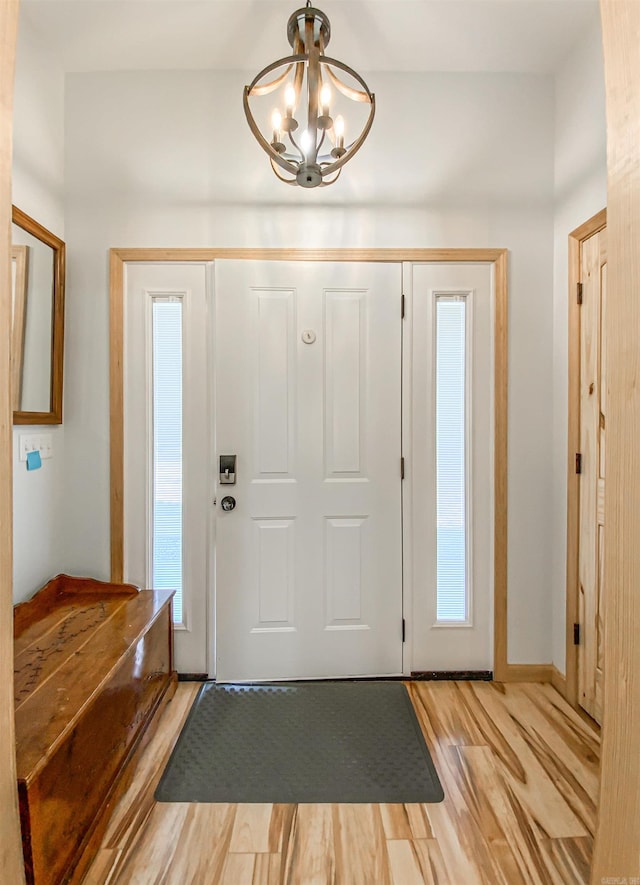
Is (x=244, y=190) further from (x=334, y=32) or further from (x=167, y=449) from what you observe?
(x=167, y=449)

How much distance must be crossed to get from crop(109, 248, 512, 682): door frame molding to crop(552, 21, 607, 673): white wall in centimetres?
24

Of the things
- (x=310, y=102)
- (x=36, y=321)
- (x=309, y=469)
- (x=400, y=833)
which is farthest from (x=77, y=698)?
(x=310, y=102)

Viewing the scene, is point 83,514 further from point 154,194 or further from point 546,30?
point 546,30

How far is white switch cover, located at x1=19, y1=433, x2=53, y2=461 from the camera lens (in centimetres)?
181

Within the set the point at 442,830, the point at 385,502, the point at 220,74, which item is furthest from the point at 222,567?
the point at 220,74

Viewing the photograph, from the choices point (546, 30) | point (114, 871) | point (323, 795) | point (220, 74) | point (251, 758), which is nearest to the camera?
point (114, 871)

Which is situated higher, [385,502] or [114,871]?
[385,502]

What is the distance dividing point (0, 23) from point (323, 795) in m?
2.03

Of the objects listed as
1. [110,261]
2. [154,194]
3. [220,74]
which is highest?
[220,74]

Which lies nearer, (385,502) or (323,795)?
(323,795)

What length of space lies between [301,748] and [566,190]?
263 centimetres

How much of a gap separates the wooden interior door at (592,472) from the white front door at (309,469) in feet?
2.61

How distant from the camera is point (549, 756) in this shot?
164cm

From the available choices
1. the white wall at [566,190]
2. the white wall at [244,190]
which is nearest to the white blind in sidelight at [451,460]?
the white wall at [244,190]
